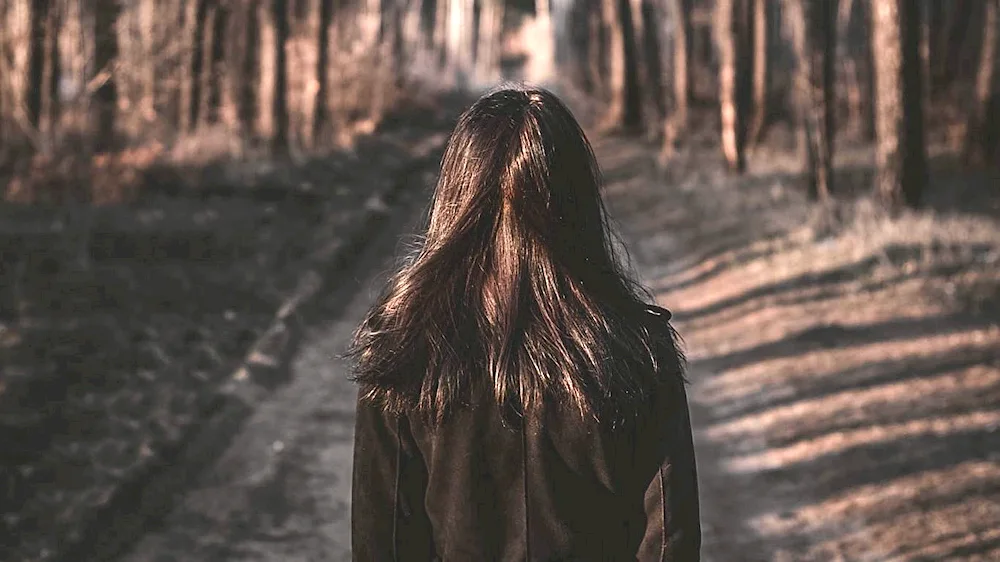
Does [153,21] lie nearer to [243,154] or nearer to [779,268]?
[243,154]

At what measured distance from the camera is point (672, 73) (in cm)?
2486

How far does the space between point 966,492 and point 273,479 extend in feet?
11.8

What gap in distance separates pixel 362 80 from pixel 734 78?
10.5m

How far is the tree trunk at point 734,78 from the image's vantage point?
17.6m

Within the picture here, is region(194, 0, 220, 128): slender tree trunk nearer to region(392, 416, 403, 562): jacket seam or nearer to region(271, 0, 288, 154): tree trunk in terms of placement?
region(271, 0, 288, 154): tree trunk

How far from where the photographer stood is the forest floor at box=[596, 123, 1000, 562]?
5.78 metres

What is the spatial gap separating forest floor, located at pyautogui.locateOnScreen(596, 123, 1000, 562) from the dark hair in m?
3.53

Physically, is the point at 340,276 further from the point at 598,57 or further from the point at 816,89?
the point at 598,57

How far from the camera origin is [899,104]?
11883 mm

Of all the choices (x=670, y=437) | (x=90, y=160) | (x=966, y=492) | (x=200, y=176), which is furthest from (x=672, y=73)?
(x=670, y=437)

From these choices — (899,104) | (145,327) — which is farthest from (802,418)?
(899,104)

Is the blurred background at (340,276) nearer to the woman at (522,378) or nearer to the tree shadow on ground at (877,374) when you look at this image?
the tree shadow on ground at (877,374)

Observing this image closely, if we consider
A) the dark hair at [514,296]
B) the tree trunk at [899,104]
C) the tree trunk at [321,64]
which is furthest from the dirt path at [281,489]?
the tree trunk at [321,64]

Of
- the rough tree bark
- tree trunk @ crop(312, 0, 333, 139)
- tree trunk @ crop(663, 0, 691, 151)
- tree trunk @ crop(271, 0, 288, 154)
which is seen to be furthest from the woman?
tree trunk @ crop(663, 0, 691, 151)
